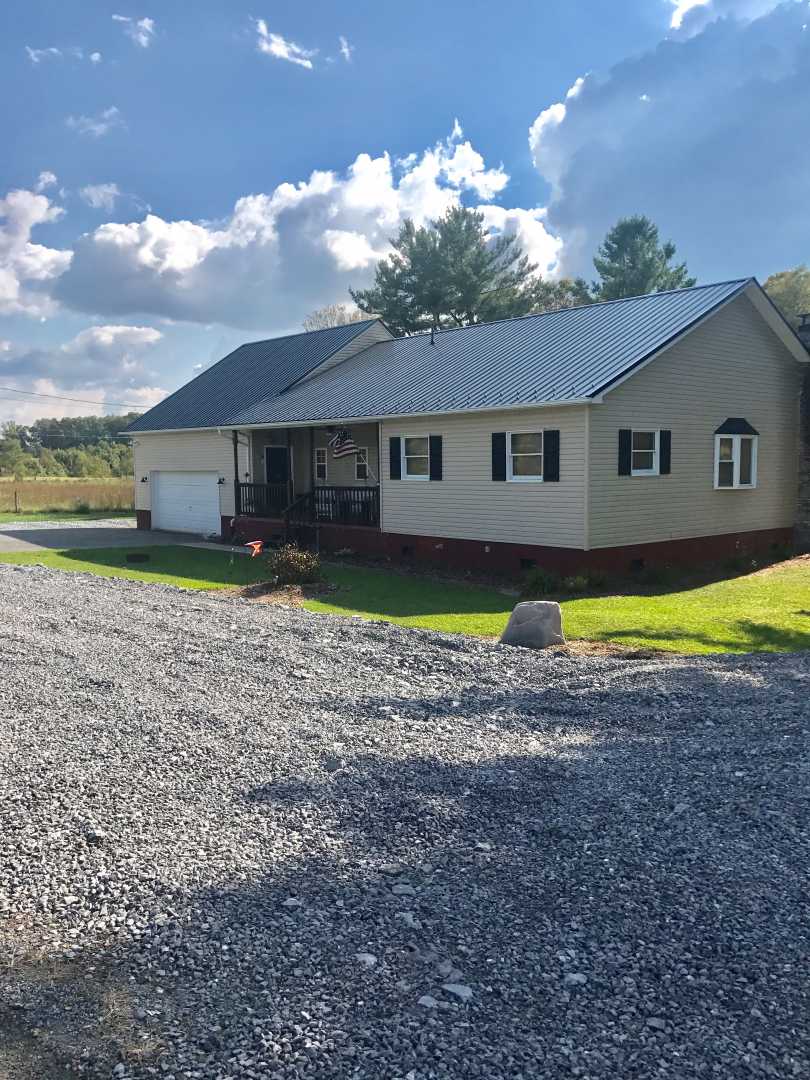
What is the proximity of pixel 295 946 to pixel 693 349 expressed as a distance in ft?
55.4

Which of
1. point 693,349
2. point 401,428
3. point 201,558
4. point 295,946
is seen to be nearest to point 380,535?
point 401,428

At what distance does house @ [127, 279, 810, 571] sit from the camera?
16422 mm

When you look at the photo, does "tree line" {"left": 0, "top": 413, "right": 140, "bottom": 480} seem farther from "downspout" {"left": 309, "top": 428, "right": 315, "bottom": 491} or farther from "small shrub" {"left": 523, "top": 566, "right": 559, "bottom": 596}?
"small shrub" {"left": 523, "top": 566, "right": 559, "bottom": 596}

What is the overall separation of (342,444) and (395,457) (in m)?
1.90

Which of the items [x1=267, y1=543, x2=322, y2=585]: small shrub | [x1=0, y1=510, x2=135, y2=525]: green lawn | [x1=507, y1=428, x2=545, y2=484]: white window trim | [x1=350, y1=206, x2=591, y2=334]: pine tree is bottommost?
[x1=267, y1=543, x2=322, y2=585]: small shrub

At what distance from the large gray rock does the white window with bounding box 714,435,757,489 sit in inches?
388

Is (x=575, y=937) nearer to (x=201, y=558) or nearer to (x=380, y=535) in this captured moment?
(x=380, y=535)

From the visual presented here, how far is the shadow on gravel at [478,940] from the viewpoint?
9.77 feet

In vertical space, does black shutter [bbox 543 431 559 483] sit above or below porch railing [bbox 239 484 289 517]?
above

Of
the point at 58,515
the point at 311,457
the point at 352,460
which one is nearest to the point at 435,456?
the point at 352,460

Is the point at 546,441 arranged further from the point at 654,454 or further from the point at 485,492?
the point at 654,454

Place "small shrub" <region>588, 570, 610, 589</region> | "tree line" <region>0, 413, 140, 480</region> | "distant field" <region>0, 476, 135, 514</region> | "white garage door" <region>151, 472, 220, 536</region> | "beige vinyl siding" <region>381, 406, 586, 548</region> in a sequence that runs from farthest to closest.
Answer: "tree line" <region>0, 413, 140, 480</region> → "distant field" <region>0, 476, 135, 514</region> → "white garage door" <region>151, 472, 220, 536</region> → "beige vinyl siding" <region>381, 406, 586, 548</region> → "small shrub" <region>588, 570, 610, 589</region>

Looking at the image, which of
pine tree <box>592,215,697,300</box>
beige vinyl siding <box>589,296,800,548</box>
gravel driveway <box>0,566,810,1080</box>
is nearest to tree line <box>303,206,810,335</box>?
pine tree <box>592,215,697,300</box>

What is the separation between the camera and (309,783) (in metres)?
5.47
